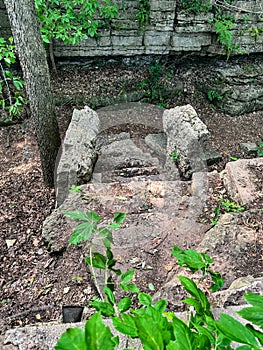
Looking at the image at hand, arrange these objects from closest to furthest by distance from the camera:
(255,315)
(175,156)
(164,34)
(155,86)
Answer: (255,315), (175,156), (164,34), (155,86)

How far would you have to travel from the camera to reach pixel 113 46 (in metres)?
5.66

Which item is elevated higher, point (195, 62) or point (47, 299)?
point (195, 62)

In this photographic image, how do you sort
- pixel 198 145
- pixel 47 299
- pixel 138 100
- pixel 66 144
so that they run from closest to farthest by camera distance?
1. pixel 47 299
2. pixel 66 144
3. pixel 198 145
4. pixel 138 100

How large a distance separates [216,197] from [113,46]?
3.56m

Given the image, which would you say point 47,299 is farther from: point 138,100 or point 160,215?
point 138,100

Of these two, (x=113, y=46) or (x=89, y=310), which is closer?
(x=89, y=310)

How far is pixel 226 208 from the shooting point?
10.2ft

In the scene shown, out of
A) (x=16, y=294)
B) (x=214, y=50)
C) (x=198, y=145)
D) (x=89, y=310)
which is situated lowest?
(x=16, y=294)

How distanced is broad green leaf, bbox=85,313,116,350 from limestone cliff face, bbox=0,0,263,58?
5.63 m

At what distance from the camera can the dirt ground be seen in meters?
2.69

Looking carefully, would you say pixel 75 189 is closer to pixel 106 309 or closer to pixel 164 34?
pixel 106 309

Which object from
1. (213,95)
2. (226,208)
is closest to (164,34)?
(213,95)

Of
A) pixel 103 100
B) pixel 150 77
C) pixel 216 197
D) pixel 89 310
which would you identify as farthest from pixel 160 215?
pixel 150 77

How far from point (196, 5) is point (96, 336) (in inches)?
Result: 234
